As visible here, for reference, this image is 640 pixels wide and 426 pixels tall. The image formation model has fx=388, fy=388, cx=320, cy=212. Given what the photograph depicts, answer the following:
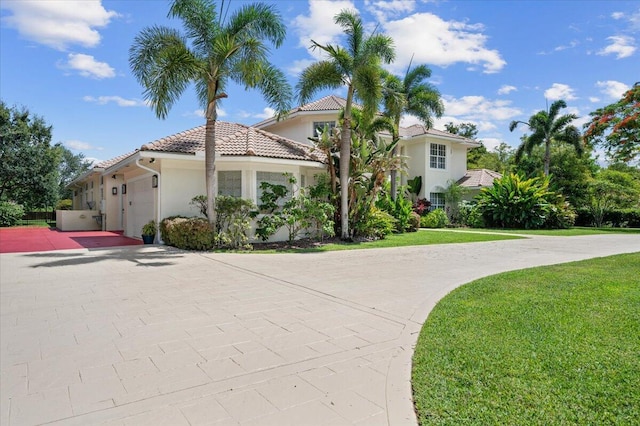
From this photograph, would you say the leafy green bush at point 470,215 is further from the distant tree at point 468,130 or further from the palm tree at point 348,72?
the distant tree at point 468,130

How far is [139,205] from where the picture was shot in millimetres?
18047

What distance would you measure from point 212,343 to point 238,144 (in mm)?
12211

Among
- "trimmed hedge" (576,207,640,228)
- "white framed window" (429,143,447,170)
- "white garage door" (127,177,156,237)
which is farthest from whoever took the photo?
"trimmed hedge" (576,207,640,228)

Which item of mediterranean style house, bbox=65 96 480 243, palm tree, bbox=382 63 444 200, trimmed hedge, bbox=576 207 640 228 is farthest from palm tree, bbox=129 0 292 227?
trimmed hedge, bbox=576 207 640 228

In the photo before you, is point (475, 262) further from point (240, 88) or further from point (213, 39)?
point (213, 39)

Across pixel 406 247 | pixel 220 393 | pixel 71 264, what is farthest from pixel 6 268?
pixel 406 247

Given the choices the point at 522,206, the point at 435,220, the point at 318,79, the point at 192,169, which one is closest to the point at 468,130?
the point at 522,206

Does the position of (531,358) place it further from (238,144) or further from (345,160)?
(238,144)

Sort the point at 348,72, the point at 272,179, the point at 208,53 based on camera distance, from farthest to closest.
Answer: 1. the point at 272,179
2. the point at 348,72
3. the point at 208,53

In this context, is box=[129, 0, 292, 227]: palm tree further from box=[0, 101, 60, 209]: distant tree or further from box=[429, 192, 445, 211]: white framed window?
box=[0, 101, 60, 209]: distant tree

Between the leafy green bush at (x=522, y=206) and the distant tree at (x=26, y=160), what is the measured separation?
3312cm

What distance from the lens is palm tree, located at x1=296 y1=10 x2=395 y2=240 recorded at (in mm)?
14773

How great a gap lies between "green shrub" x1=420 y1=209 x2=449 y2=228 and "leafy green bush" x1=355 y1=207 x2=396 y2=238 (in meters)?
9.07

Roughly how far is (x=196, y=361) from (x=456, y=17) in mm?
14443
